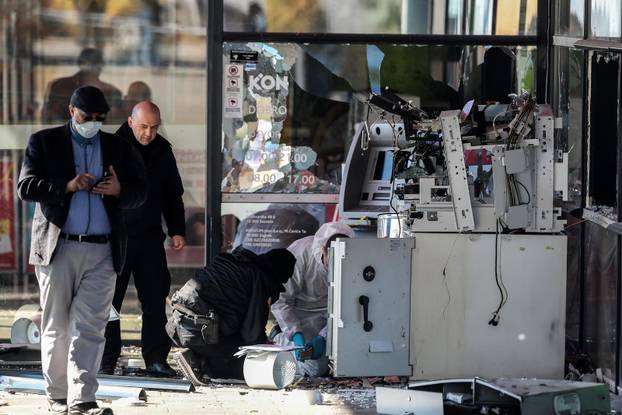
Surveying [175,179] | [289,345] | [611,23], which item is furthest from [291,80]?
[611,23]

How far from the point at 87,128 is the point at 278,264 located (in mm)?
1930

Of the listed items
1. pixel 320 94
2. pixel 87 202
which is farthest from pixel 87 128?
pixel 320 94

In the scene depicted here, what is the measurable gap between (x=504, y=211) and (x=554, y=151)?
473 millimetres

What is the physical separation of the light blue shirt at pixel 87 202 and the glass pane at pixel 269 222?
257cm

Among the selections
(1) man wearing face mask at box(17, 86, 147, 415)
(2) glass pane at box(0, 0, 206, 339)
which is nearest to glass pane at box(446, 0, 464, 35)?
(2) glass pane at box(0, 0, 206, 339)

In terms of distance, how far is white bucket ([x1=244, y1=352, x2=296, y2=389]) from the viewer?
8.34 meters

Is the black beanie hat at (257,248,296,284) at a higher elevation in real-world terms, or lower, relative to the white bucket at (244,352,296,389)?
higher

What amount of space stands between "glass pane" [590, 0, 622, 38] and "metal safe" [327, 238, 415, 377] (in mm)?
1656

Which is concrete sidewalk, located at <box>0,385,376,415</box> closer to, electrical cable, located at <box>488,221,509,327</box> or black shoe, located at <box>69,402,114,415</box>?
black shoe, located at <box>69,402,114,415</box>

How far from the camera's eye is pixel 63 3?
32.3 ft

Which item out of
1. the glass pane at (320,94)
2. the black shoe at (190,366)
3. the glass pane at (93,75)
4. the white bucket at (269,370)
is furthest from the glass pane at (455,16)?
the black shoe at (190,366)

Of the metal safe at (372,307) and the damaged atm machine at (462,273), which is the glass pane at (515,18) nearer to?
the damaged atm machine at (462,273)

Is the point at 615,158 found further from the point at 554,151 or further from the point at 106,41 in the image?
the point at 106,41

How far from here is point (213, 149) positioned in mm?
9836
